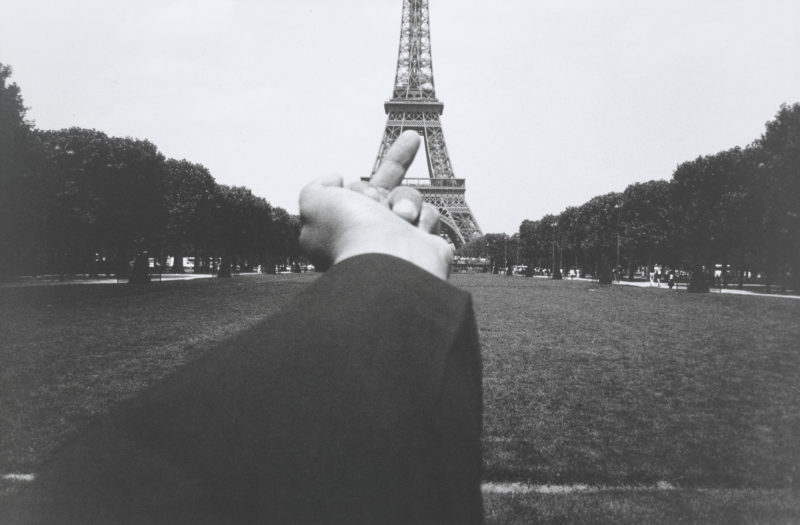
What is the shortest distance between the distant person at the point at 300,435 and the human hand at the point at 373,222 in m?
0.28

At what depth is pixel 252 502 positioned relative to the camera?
96 centimetres

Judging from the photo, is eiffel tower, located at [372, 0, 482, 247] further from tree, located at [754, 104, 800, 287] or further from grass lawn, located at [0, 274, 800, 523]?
grass lawn, located at [0, 274, 800, 523]

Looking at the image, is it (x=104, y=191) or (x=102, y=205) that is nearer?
(x=102, y=205)

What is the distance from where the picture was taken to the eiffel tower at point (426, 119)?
76312 millimetres

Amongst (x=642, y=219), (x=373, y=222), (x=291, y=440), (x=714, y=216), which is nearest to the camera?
(x=291, y=440)

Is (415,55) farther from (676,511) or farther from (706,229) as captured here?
(676,511)

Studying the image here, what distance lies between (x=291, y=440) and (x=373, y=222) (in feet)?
1.98

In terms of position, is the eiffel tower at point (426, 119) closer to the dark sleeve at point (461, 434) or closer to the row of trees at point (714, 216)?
the row of trees at point (714, 216)

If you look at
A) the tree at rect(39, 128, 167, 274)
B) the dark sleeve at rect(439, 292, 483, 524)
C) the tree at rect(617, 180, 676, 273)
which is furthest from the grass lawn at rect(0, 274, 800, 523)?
the tree at rect(617, 180, 676, 273)

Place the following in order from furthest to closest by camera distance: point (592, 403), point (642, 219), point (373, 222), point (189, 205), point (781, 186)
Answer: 1. point (642, 219)
2. point (189, 205)
3. point (781, 186)
4. point (592, 403)
5. point (373, 222)

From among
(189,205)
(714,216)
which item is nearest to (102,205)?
(189,205)

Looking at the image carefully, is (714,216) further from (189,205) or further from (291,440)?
(291,440)

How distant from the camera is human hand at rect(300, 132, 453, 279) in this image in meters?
1.37

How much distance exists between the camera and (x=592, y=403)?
8.18 meters
